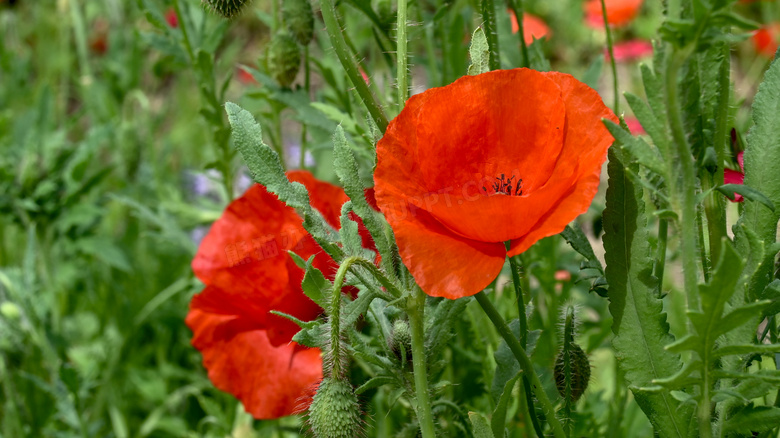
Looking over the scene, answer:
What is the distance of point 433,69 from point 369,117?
69cm

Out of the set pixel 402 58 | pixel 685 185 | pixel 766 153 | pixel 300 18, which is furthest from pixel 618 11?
pixel 685 185

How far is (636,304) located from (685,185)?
21cm

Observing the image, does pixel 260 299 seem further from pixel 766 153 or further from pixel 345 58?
pixel 766 153

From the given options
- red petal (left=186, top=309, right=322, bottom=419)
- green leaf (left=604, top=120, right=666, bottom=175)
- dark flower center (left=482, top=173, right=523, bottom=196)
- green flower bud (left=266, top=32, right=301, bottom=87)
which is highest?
green flower bud (left=266, top=32, right=301, bottom=87)

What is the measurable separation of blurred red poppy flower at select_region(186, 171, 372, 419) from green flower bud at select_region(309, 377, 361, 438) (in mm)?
301

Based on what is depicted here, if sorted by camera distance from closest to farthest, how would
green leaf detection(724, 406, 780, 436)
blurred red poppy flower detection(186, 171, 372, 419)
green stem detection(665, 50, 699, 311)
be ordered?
green stem detection(665, 50, 699, 311), green leaf detection(724, 406, 780, 436), blurred red poppy flower detection(186, 171, 372, 419)

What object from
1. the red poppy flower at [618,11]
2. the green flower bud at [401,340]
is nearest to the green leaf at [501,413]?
the green flower bud at [401,340]

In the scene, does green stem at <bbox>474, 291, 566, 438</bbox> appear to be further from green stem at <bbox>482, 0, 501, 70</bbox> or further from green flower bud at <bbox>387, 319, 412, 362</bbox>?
green stem at <bbox>482, 0, 501, 70</bbox>

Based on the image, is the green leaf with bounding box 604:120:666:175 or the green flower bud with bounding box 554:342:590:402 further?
the green flower bud with bounding box 554:342:590:402

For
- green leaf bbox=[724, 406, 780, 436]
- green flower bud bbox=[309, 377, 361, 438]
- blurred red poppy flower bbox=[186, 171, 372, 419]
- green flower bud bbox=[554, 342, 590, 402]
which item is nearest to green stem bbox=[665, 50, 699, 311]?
green leaf bbox=[724, 406, 780, 436]

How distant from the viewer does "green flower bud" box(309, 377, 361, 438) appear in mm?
870

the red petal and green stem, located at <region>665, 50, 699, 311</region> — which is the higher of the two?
green stem, located at <region>665, 50, 699, 311</region>

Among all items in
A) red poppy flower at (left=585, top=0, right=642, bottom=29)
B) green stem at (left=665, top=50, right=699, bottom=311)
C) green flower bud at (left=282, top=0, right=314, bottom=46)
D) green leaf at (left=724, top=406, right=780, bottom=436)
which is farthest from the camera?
red poppy flower at (left=585, top=0, right=642, bottom=29)

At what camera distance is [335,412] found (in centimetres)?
87
